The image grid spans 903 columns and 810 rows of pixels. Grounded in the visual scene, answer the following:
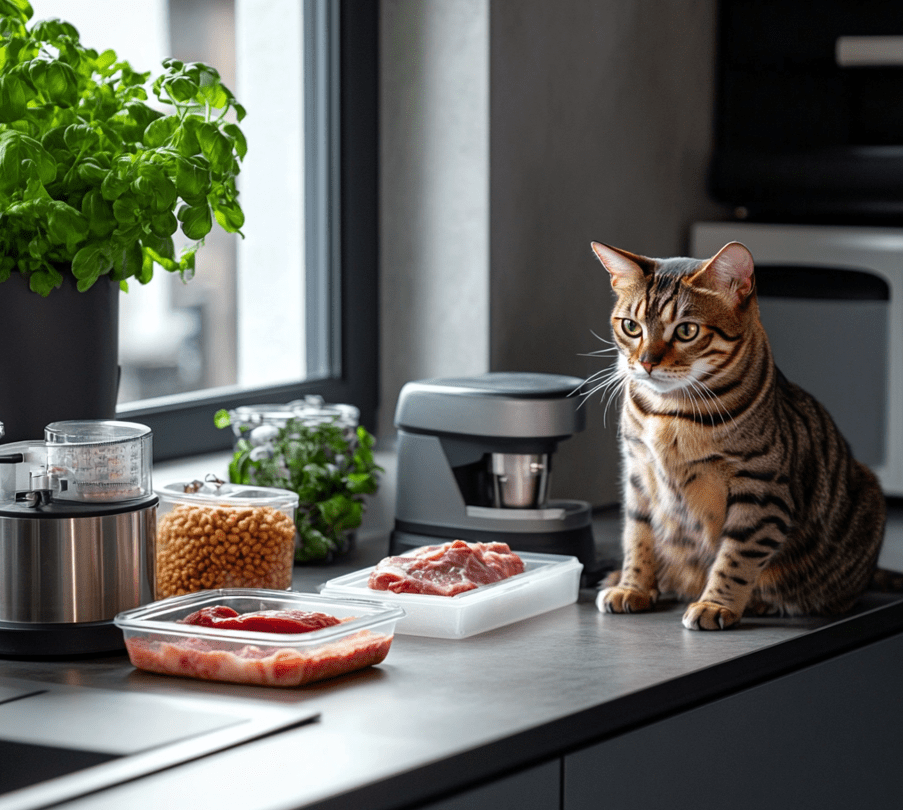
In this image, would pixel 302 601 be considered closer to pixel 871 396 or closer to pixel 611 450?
pixel 611 450

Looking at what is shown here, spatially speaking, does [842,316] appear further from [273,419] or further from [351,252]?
[273,419]

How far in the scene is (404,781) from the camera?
1.02 meters

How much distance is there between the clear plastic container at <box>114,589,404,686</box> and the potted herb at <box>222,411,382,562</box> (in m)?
0.40

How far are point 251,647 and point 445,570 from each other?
0.99 ft

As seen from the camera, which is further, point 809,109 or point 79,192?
point 809,109

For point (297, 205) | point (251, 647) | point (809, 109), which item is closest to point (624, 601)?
point (251, 647)

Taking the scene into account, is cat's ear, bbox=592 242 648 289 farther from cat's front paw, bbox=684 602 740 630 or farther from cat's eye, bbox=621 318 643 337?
cat's front paw, bbox=684 602 740 630

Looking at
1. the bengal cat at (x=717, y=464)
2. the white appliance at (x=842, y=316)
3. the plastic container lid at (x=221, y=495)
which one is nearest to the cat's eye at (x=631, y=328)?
the bengal cat at (x=717, y=464)

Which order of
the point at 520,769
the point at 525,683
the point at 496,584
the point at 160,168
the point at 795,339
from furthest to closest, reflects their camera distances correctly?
Result: the point at 795,339 < the point at 496,584 < the point at 160,168 < the point at 525,683 < the point at 520,769

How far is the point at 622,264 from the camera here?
1.46m

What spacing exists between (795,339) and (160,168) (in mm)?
1160

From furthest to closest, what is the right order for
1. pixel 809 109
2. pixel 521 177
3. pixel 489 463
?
pixel 809 109 < pixel 521 177 < pixel 489 463

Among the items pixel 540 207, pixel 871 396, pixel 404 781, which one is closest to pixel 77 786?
pixel 404 781

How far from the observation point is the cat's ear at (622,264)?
145 centimetres
